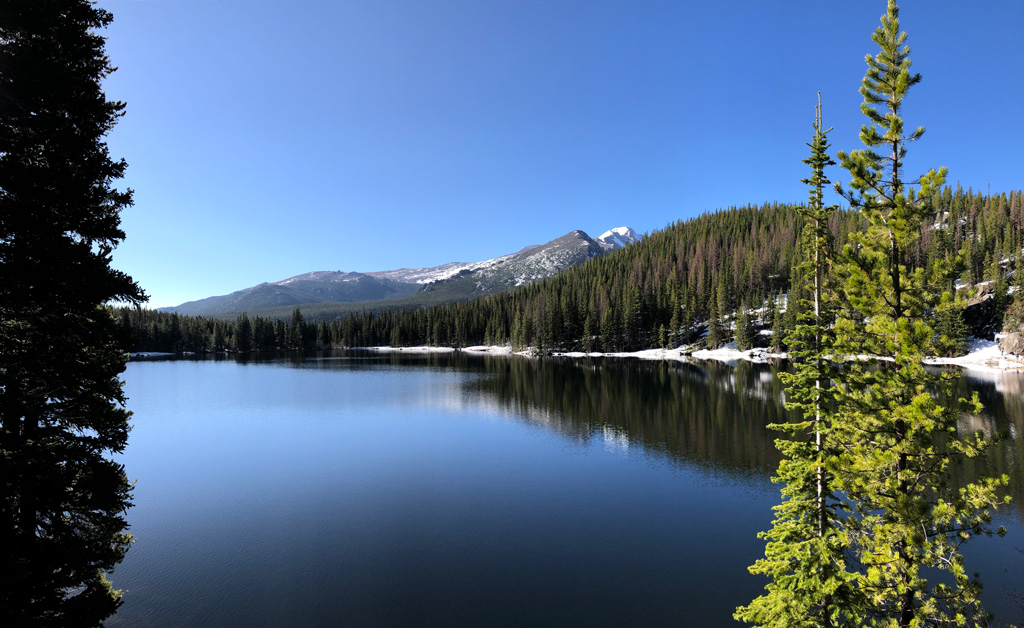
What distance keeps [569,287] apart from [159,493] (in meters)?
157

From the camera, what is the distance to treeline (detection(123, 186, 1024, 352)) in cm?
12319

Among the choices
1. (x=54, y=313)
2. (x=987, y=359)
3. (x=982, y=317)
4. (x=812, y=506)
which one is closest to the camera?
(x=54, y=313)

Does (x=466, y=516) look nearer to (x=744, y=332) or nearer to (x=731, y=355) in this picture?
(x=731, y=355)

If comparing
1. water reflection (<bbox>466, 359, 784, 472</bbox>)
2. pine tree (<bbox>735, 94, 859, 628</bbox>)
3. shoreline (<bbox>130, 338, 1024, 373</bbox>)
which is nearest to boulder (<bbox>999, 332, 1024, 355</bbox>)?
shoreline (<bbox>130, 338, 1024, 373</bbox>)

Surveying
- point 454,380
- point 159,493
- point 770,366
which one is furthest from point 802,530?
point 770,366

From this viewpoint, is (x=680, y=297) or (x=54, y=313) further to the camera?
(x=680, y=297)

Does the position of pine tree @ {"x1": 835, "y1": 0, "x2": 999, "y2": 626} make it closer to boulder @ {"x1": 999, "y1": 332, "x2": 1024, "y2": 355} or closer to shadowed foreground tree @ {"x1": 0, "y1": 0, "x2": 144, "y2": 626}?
shadowed foreground tree @ {"x1": 0, "y1": 0, "x2": 144, "y2": 626}

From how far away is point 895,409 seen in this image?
11.0 meters

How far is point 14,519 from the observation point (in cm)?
1036

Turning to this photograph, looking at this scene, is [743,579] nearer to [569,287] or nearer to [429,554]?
[429,554]

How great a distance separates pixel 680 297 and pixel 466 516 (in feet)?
457

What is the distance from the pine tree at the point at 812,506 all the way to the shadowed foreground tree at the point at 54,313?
16745 mm

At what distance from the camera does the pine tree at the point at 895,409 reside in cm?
1035

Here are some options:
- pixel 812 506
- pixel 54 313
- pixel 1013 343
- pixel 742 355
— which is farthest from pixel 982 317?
pixel 54 313
